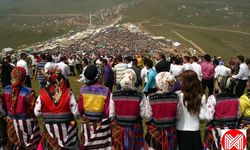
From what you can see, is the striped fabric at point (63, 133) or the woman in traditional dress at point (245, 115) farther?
the woman in traditional dress at point (245, 115)

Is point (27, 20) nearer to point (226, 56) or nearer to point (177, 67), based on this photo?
point (226, 56)

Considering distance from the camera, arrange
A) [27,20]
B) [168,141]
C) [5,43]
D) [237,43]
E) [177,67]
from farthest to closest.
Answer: [27,20] → [5,43] → [237,43] → [177,67] → [168,141]

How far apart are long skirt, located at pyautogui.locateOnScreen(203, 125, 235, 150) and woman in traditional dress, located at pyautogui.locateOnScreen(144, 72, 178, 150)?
0.82m

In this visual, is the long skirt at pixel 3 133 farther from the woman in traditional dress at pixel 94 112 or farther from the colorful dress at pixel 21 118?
the woman in traditional dress at pixel 94 112

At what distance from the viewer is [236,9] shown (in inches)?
7584

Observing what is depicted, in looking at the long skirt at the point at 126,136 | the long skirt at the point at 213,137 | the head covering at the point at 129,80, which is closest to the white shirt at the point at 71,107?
the long skirt at the point at 126,136

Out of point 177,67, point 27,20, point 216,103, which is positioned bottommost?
point 27,20

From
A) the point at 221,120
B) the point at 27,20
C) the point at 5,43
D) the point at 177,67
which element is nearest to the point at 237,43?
the point at 5,43

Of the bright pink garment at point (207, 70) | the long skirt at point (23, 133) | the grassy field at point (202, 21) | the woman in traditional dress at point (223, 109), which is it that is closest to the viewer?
the woman in traditional dress at point (223, 109)

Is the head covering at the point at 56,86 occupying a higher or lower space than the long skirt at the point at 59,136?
higher

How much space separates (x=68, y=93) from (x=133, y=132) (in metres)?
1.35

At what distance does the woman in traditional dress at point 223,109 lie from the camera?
8023mm

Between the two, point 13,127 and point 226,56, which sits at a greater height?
point 13,127

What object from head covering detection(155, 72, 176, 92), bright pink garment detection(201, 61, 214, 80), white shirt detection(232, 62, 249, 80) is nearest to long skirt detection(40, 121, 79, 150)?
head covering detection(155, 72, 176, 92)
